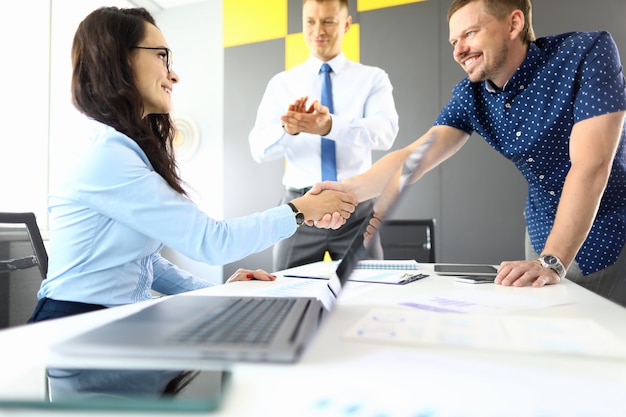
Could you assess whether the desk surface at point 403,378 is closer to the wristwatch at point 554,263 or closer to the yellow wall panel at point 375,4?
the wristwatch at point 554,263

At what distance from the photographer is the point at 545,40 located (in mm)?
1470

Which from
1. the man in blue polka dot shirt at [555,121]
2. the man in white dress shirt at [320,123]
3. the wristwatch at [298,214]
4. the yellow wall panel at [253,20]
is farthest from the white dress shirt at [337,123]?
the yellow wall panel at [253,20]

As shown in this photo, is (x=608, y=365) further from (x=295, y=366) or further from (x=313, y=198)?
(x=313, y=198)

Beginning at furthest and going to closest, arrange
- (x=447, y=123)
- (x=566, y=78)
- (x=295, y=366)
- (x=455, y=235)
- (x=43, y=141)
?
(x=43, y=141) → (x=455, y=235) → (x=447, y=123) → (x=566, y=78) → (x=295, y=366)

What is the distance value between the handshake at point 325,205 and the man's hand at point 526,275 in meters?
0.56

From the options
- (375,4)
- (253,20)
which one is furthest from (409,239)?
(253,20)

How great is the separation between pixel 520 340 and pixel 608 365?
3.7 inches

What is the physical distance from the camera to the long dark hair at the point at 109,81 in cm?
119

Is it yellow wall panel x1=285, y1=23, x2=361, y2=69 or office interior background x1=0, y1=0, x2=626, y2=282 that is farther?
yellow wall panel x1=285, y1=23, x2=361, y2=69

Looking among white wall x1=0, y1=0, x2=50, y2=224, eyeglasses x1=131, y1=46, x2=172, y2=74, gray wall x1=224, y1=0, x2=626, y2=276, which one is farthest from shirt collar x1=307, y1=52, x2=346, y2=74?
white wall x1=0, y1=0, x2=50, y2=224

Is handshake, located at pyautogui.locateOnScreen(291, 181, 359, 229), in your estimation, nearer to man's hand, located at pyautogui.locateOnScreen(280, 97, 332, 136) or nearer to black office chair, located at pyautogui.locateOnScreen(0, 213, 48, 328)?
man's hand, located at pyautogui.locateOnScreen(280, 97, 332, 136)

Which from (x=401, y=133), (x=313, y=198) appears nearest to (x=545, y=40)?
(x=313, y=198)

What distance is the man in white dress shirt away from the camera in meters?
1.98

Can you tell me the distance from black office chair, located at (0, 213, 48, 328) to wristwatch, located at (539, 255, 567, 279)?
1437 mm
